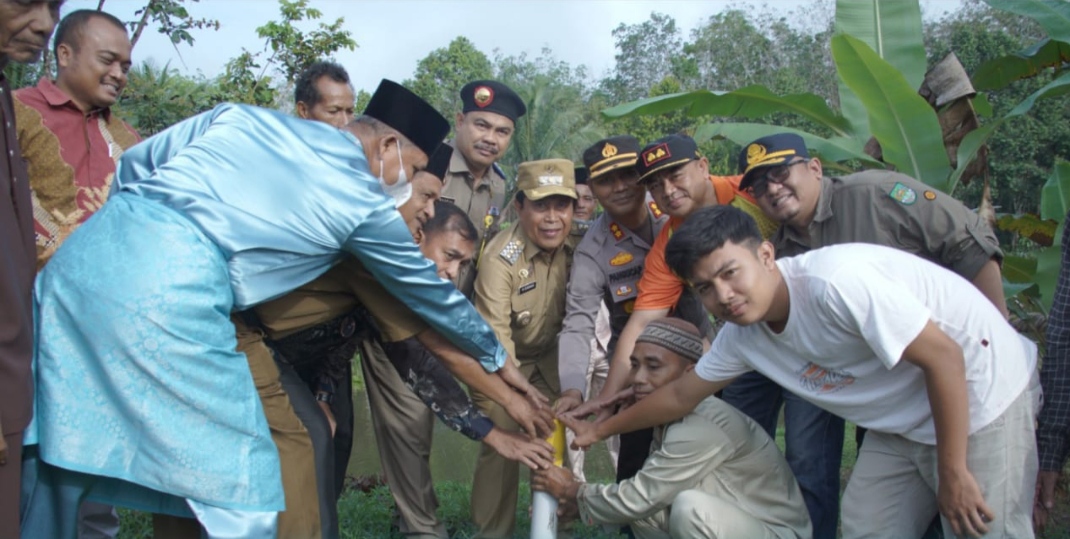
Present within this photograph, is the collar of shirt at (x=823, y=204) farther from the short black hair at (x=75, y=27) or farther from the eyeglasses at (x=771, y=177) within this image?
the short black hair at (x=75, y=27)

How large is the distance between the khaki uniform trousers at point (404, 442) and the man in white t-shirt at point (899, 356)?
69.2 inches

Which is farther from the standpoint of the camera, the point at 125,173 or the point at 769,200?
the point at 769,200

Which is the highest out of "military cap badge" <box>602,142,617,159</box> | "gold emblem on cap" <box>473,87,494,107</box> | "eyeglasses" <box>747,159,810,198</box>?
"gold emblem on cap" <box>473,87,494,107</box>

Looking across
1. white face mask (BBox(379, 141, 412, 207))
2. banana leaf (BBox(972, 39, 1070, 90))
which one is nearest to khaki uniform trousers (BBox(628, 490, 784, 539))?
white face mask (BBox(379, 141, 412, 207))

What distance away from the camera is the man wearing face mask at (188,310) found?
246 cm

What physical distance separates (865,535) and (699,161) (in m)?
1.79

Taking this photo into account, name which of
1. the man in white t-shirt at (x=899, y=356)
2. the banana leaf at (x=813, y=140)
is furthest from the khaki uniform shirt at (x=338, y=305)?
the banana leaf at (x=813, y=140)

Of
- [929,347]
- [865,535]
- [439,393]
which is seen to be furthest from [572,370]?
[929,347]

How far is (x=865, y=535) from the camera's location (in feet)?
11.3

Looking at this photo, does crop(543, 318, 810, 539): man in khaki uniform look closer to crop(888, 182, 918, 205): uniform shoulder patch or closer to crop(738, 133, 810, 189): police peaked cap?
crop(738, 133, 810, 189): police peaked cap

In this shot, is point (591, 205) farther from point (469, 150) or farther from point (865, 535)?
point (865, 535)

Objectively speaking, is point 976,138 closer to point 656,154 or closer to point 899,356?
point 656,154

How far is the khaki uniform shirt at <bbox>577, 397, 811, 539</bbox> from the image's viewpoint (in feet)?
11.6

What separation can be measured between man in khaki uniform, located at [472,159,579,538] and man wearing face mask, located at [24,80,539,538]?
165cm
